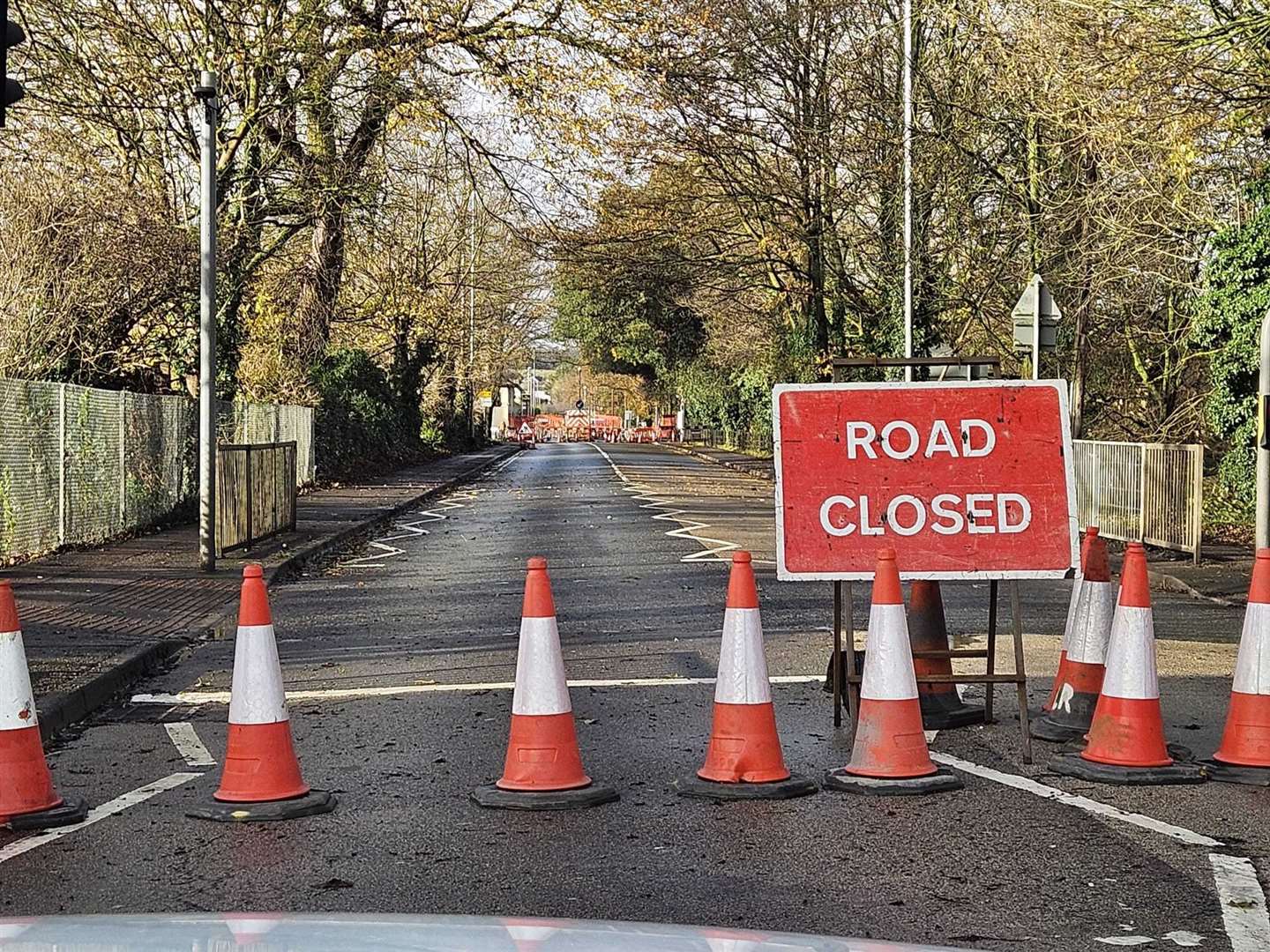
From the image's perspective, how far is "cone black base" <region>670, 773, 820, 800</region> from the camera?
7.16m

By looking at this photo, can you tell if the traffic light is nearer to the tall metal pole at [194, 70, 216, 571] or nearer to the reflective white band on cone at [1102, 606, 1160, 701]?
the reflective white band on cone at [1102, 606, 1160, 701]

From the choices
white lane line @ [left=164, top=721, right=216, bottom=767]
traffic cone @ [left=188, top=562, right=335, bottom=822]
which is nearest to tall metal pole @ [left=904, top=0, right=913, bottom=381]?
white lane line @ [left=164, top=721, right=216, bottom=767]

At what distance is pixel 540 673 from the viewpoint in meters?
7.27

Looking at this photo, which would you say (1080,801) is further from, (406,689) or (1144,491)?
(1144,491)

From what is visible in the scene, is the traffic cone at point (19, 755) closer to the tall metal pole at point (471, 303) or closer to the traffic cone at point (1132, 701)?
the traffic cone at point (1132, 701)

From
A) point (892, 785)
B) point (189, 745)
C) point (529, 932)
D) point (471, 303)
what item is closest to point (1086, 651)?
point (892, 785)

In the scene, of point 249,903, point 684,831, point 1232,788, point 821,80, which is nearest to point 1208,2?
point 1232,788

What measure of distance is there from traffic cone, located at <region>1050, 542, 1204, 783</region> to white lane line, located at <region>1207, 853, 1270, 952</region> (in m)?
1.38

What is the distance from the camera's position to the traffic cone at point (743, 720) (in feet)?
23.9

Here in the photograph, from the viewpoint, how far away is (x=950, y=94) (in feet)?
96.4

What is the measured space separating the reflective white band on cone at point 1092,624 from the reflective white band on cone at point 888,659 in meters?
1.50

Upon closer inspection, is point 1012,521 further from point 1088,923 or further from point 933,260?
point 933,260

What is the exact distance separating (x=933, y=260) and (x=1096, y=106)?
43.6ft

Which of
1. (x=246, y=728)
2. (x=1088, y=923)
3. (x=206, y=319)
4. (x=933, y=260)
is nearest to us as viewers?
(x=1088, y=923)
